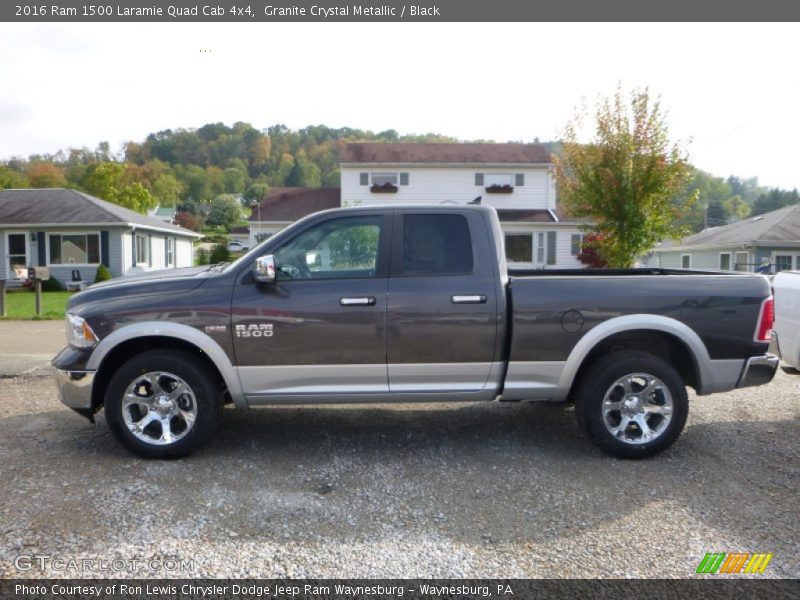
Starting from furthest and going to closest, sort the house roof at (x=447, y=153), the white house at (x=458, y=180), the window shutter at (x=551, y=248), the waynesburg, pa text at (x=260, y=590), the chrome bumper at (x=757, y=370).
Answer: the house roof at (x=447, y=153) → the white house at (x=458, y=180) → the window shutter at (x=551, y=248) → the chrome bumper at (x=757, y=370) → the waynesburg, pa text at (x=260, y=590)

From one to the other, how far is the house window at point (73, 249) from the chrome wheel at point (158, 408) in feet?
74.2

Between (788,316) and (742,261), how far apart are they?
72.4 ft

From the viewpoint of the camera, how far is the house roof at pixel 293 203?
30797 millimetres

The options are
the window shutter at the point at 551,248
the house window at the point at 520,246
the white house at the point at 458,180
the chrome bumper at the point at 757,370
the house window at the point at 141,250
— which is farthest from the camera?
the white house at the point at 458,180

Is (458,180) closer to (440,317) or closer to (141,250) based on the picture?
(141,250)

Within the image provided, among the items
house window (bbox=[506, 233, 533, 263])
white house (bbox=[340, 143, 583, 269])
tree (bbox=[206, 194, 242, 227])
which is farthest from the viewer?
tree (bbox=[206, 194, 242, 227])

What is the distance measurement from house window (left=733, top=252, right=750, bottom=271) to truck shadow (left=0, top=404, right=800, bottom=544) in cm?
2063

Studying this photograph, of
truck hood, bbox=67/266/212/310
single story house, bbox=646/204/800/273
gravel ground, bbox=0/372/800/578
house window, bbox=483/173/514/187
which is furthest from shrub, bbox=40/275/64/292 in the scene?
single story house, bbox=646/204/800/273

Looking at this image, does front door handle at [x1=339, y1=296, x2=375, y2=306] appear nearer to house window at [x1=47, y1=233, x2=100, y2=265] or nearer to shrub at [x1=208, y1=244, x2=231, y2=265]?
house window at [x1=47, y1=233, x2=100, y2=265]

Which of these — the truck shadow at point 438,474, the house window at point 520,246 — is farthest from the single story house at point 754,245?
the truck shadow at point 438,474

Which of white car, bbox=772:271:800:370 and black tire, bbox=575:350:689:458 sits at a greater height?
white car, bbox=772:271:800:370

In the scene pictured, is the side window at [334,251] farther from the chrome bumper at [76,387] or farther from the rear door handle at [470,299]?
the chrome bumper at [76,387]

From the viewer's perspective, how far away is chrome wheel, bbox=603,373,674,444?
4.82m

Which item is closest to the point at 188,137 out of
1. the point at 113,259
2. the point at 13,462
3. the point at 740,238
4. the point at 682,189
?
the point at 113,259
